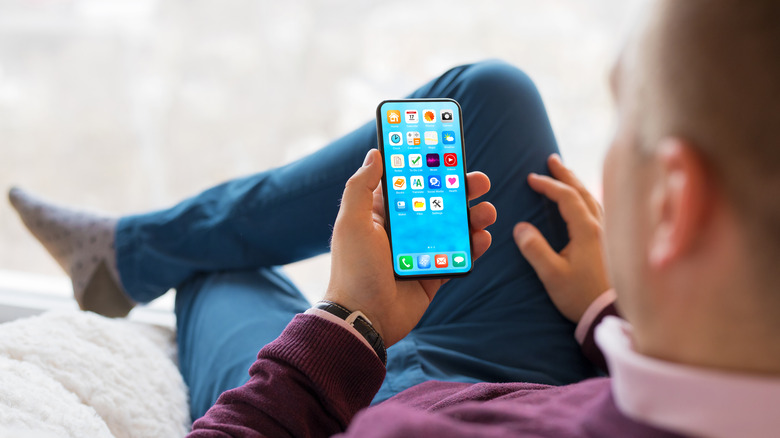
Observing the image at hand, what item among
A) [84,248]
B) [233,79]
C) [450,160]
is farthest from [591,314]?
[233,79]

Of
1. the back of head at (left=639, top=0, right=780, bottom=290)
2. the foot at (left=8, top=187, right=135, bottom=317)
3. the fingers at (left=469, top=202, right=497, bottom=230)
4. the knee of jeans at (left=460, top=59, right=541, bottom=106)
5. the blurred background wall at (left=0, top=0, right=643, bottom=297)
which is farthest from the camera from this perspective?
the blurred background wall at (left=0, top=0, right=643, bottom=297)

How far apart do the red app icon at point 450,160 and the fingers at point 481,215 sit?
0.17 ft

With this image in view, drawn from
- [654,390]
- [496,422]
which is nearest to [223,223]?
[496,422]

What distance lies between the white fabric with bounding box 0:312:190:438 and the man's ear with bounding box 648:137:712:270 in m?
0.52

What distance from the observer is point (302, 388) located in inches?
21.5

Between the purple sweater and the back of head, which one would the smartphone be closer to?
the purple sweater

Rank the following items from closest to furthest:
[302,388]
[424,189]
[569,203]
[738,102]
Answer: [738,102]
[302,388]
[424,189]
[569,203]

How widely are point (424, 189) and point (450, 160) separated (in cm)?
4

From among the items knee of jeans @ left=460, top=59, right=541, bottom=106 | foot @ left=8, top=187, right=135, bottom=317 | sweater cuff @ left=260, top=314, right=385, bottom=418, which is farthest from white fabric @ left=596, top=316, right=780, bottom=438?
foot @ left=8, top=187, right=135, bottom=317

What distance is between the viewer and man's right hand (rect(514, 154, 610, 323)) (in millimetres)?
746

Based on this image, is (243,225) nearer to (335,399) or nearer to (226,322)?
(226,322)

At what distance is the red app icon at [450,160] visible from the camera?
2.23 ft

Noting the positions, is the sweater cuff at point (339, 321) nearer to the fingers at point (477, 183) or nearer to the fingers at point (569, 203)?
the fingers at point (477, 183)

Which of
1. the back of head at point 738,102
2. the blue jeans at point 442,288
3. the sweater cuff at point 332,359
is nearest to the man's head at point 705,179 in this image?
the back of head at point 738,102
